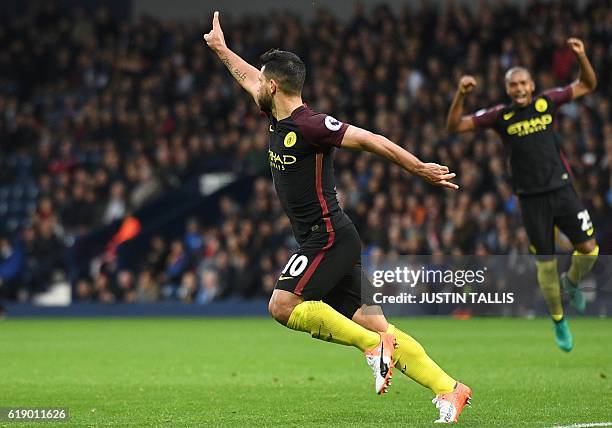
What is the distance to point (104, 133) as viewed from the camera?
1084 inches

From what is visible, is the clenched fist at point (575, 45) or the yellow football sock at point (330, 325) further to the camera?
the clenched fist at point (575, 45)

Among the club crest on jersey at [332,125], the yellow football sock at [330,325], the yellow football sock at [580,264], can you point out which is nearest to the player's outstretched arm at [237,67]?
the club crest on jersey at [332,125]


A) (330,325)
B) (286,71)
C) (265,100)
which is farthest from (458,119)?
(330,325)

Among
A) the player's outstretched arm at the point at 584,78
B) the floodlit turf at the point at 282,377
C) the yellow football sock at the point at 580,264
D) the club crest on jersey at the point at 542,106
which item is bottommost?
the floodlit turf at the point at 282,377

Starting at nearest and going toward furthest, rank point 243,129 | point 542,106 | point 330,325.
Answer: point 330,325, point 542,106, point 243,129

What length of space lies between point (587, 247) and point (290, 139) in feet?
16.8

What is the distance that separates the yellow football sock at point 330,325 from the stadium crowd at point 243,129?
11.6 meters

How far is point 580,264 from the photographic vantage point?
11.8 meters

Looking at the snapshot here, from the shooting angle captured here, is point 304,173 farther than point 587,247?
No

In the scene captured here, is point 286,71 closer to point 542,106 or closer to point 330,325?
point 330,325

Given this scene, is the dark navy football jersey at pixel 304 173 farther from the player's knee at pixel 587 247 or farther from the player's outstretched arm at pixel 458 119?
the player's knee at pixel 587 247

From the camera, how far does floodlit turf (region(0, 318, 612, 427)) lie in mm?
8078

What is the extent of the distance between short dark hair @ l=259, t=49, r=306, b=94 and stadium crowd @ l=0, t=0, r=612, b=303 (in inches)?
460

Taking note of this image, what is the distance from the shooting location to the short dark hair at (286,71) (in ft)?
24.4
